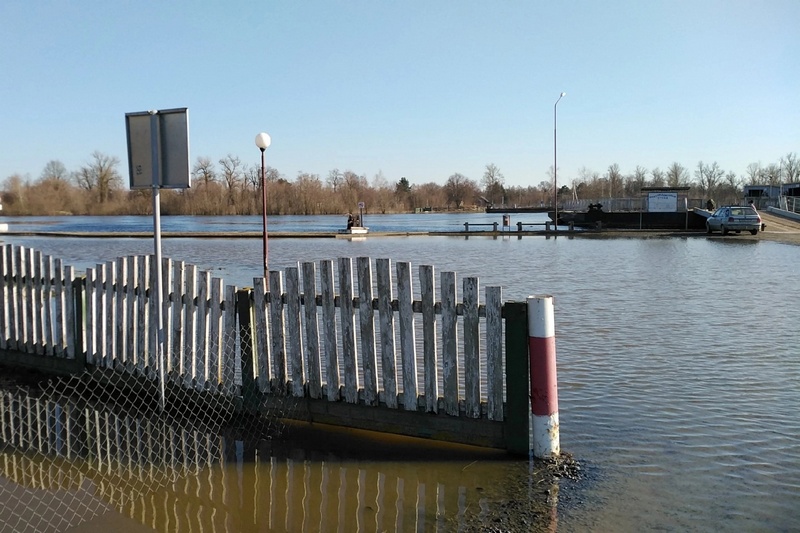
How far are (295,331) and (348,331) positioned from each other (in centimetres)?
51

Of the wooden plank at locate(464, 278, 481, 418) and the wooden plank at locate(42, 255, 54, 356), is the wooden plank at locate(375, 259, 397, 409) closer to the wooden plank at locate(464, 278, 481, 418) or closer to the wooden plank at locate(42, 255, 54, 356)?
the wooden plank at locate(464, 278, 481, 418)

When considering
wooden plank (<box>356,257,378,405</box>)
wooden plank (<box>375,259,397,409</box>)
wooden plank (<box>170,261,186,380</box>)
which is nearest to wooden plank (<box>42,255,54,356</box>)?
wooden plank (<box>170,261,186,380</box>)

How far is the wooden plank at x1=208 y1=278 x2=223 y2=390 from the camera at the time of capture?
21.8 ft

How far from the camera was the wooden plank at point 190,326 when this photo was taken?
676 centimetres

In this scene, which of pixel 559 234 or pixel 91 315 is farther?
pixel 559 234

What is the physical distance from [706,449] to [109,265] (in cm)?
613

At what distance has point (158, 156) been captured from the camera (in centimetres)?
657

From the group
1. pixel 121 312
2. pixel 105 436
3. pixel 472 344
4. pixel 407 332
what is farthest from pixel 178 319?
pixel 472 344

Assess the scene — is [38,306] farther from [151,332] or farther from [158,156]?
[158,156]

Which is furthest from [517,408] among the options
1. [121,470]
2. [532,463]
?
[121,470]

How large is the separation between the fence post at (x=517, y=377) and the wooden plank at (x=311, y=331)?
5.70ft

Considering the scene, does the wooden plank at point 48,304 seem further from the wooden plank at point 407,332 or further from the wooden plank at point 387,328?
the wooden plank at point 407,332

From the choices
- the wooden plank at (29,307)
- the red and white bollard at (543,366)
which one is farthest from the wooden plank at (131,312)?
the red and white bollard at (543,366)

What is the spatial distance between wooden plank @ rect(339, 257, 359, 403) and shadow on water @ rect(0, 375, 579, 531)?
47cm
